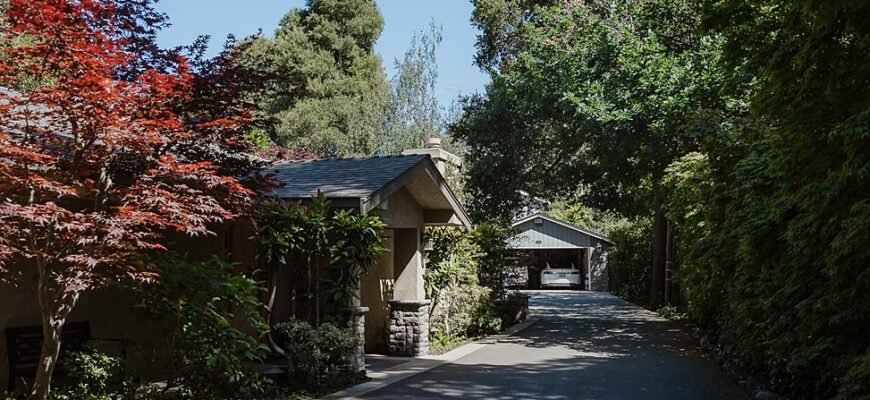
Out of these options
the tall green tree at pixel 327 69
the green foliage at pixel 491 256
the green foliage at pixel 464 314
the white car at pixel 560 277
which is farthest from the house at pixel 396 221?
the white car at pixel 560 277

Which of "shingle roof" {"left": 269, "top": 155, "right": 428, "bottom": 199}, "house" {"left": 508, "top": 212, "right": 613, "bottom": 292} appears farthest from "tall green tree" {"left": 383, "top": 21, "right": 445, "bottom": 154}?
"shingle roof" {"left": 269, "top": 155, "right": 428, "bottom": 199}

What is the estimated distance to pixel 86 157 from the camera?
7.32 metres

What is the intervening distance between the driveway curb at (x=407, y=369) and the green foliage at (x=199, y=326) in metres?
1.58

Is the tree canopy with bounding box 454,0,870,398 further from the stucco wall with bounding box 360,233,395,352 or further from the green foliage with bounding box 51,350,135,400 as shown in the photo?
the green foliage with bounding box 51,350,135,400

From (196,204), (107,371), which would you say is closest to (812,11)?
(196,204)

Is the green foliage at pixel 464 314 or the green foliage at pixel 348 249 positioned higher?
the green foliage at pixel 348 249

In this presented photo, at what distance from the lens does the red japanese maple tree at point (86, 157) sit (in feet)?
22.1

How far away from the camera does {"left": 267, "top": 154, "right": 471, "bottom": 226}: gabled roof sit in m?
11.4

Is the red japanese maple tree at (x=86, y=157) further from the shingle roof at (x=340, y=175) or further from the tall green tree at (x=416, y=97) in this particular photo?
the tall green tree at (x=416, y=97)

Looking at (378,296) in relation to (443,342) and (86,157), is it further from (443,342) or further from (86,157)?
(86,157)

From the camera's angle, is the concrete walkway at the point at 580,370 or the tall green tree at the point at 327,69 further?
the tall green tree at the point at 327,69

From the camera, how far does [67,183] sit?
735cm

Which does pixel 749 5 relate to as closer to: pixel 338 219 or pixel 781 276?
pixel 781 276

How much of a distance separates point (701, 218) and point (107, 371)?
1030cm
